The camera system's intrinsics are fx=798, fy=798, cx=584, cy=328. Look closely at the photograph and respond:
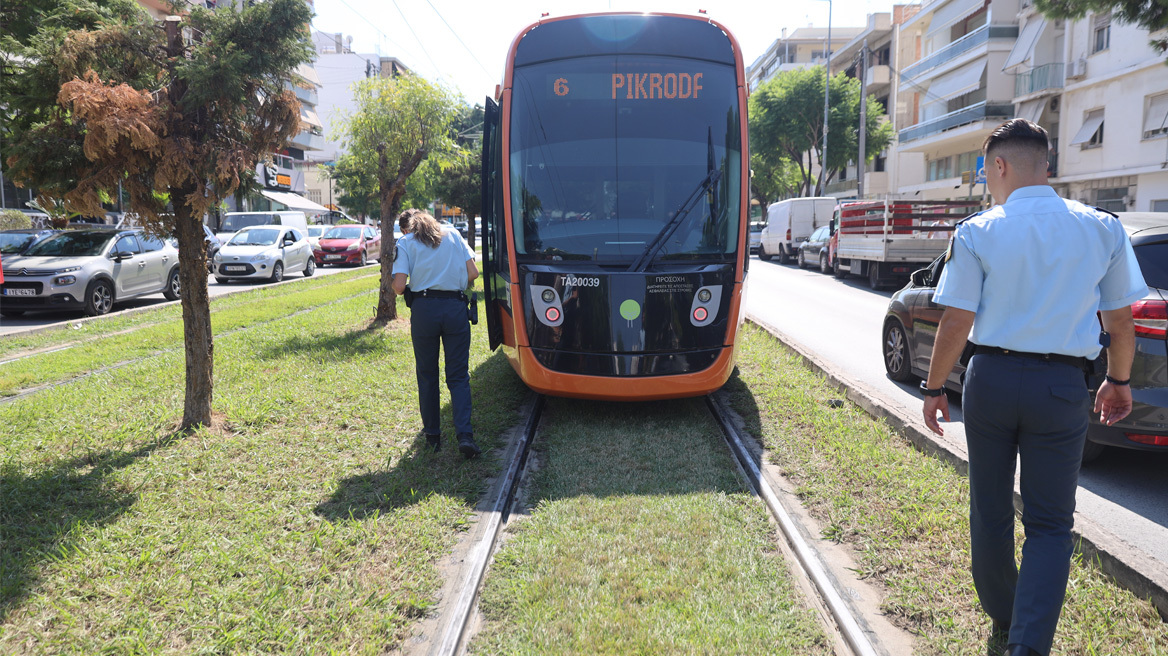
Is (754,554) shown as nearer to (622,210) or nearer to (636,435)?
(636,435)

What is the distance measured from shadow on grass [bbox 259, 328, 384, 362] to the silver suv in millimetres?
5453

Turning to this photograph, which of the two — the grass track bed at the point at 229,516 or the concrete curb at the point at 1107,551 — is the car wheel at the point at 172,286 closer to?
the grass track bed at the point at 229,516

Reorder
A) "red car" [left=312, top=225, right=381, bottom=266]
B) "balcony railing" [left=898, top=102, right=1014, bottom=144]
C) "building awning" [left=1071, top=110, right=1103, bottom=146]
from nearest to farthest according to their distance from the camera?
1. "building awning" [left=1071, top=110, right=1103, bottom=146]
2. "red car" [left=312, top=225, right=381, bottom=266]
3. "balcony railing" [left=898, top=102, right=1014, bottom=144]

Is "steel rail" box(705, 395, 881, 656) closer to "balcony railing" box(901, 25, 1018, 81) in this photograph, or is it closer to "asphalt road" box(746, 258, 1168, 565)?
"asphalt road" box(746, 258, 1168, 565)

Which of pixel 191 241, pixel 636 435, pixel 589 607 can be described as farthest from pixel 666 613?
pixel 191 241

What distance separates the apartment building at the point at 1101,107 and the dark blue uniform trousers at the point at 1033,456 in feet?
85.3

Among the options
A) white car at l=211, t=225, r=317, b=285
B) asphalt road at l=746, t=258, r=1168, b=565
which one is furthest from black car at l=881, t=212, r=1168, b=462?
white car at l=211, t=225, r=317, b=285

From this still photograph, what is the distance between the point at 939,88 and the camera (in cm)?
4028

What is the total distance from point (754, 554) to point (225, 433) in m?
4.11

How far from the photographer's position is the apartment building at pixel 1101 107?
24703mm

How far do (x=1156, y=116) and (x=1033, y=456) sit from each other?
27992 millimetres

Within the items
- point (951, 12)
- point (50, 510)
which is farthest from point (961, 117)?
point (50, 510)

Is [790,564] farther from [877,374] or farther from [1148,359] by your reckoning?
[877,374]

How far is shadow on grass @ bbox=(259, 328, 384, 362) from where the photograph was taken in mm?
9406
